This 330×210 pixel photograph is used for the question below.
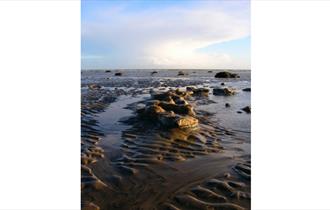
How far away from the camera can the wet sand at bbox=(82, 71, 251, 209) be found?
12.5 feet

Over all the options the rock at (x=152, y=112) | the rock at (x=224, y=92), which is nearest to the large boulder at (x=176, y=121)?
the rock at (x=152, y=112)

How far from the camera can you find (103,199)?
3805 millimetres

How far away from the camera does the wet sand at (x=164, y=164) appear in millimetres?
3825

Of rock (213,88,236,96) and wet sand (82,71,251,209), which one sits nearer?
wet sand (82,71,251,209)

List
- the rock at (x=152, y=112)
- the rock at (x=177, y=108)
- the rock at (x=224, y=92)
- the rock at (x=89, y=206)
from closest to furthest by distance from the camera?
the rock at (x=89, y=206)
the rock at (x=152, y=112)
the rock at (x=177, y=108)
the rock at (x=224, y=92)

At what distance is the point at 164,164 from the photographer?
5016mm
